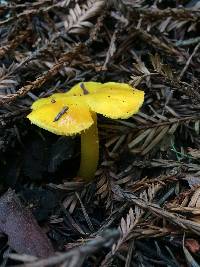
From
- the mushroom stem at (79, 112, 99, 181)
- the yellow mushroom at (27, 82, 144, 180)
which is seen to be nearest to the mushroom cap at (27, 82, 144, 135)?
the yellow mushroom at (27, 82, 144, 180)

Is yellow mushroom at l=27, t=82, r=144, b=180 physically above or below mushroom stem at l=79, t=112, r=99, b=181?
above

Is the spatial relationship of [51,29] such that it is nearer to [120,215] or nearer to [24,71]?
[24,71]

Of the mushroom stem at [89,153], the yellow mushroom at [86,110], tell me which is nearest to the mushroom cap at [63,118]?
the yellow mushroom at [86,110]

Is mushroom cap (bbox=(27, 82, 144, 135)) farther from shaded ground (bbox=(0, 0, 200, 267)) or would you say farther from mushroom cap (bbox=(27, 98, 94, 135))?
shaded ground (bbox=(0, 0, 200, 267))

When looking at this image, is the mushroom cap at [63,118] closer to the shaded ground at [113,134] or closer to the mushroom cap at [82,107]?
the mushroom cap at [82,107]

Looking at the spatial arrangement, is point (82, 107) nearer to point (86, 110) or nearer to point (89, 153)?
point (86, 110)

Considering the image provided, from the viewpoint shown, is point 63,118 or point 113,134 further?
point 113,134

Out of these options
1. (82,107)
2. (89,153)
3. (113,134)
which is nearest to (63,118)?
(82,107)
